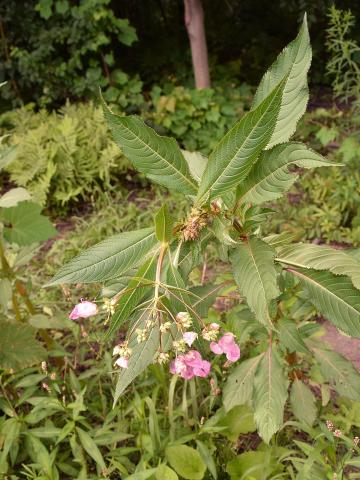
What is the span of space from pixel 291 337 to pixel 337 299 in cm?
34

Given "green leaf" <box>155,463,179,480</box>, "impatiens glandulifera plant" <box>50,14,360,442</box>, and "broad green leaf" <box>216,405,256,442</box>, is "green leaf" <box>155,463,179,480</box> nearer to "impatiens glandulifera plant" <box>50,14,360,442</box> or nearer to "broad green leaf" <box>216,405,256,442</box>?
"broad green leaf" <box>216,405,256,442</box>

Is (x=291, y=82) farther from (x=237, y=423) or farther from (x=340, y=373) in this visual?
(x=237, y=423)

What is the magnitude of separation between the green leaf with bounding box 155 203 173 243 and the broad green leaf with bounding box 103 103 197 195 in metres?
0.16

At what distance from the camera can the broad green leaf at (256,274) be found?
48.1 inches

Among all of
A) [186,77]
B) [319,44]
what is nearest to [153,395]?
[186,77]

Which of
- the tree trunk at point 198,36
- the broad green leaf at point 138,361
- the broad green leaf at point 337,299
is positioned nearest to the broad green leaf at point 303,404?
the broad green leaf at point 337,299

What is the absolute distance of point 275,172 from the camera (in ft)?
4.13

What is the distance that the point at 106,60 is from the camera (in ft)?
16.8

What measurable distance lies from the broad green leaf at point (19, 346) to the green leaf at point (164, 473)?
0.70 m

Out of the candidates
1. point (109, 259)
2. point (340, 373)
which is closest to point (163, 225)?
point (109, 259)

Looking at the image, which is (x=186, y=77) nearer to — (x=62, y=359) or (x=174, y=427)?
(x=62, y=359)

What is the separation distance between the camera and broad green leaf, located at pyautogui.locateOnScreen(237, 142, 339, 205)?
121 cm

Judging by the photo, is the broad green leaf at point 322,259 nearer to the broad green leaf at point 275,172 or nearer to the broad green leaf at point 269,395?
the broad green leaf at point 275,172

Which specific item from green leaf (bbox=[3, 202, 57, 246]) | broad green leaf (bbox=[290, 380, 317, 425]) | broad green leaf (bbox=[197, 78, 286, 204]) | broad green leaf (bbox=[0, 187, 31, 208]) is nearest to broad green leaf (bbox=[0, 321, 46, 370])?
green leaf (bbox=[3, 202, 57, 246])
